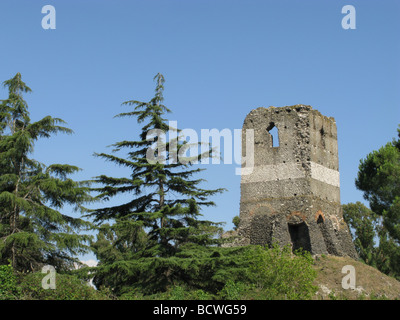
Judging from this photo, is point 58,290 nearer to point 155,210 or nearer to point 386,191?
point 155,210

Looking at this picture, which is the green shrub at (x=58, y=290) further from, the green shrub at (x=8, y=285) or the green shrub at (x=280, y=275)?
the green shrub at (x=280, y=275)

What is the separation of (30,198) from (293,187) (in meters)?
13.0

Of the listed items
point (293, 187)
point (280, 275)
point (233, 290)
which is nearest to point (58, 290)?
point (233, 290)

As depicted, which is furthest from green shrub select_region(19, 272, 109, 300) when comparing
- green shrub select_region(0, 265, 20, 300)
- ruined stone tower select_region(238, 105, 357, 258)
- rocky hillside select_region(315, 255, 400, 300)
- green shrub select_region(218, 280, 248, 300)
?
ruined stone tower select_region(238, 105, 357, 258)

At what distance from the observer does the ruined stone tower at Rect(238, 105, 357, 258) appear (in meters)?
26.7

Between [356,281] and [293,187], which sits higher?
[293,187]

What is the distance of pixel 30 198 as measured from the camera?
19.0 meters

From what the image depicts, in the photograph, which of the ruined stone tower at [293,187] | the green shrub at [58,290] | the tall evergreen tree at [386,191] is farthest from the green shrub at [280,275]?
the tall evergreen tree at [386,191]

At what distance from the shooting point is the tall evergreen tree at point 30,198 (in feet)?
60.5

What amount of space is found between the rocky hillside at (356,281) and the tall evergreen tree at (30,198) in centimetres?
1030

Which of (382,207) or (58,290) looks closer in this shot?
(58,290)

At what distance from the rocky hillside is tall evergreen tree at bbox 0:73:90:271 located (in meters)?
10.3

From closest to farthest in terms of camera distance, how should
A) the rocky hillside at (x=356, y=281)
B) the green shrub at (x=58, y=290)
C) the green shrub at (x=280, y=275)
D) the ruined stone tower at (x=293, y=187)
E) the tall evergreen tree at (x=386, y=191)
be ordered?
the green shrub at (x=58, y=290), the green shrub at (x=280, y=275), the rocky hillside at (x=356, y=281), the ruined stone tower at (x=293, y=187), the tall evergreen tree at (x=386, y=191)

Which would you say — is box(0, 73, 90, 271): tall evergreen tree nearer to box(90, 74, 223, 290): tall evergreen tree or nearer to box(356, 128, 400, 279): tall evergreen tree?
box(90, 74, 223, 290): tall evergreen tree
